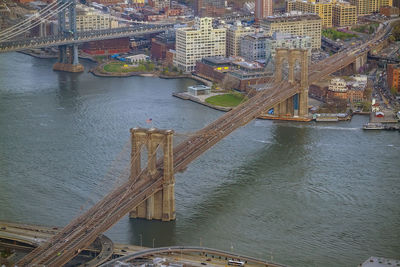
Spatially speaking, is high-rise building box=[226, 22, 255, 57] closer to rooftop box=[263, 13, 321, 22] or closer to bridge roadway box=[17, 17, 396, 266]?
rooftop box=[263, 13, 321, 22]

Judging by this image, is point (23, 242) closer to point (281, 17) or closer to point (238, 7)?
point (281, 17)

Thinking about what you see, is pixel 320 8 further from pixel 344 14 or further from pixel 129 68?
pixel 129 68

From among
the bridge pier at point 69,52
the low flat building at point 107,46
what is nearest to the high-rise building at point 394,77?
the bridge pier at point 69,52

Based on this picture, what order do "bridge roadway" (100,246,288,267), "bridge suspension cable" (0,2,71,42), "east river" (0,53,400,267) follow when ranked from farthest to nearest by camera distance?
1. "bridge suspension cable" (0,2,71,42)
2. "east river" (0,53,400,267)
3. "bridge roadway" (100,246,288,267)

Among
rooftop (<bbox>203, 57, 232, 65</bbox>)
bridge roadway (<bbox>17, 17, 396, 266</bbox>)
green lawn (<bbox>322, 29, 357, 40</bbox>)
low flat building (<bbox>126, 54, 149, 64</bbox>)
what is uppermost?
green lawn (<bbox>322, 29, 357, 40</bbox>)

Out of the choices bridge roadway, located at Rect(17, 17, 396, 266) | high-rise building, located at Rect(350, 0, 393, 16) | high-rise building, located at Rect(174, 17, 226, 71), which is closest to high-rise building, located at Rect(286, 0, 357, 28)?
high-rise building, located at Rect(350, 0, 393, 16)

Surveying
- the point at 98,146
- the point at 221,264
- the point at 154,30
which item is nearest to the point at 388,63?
the point at 154,30
